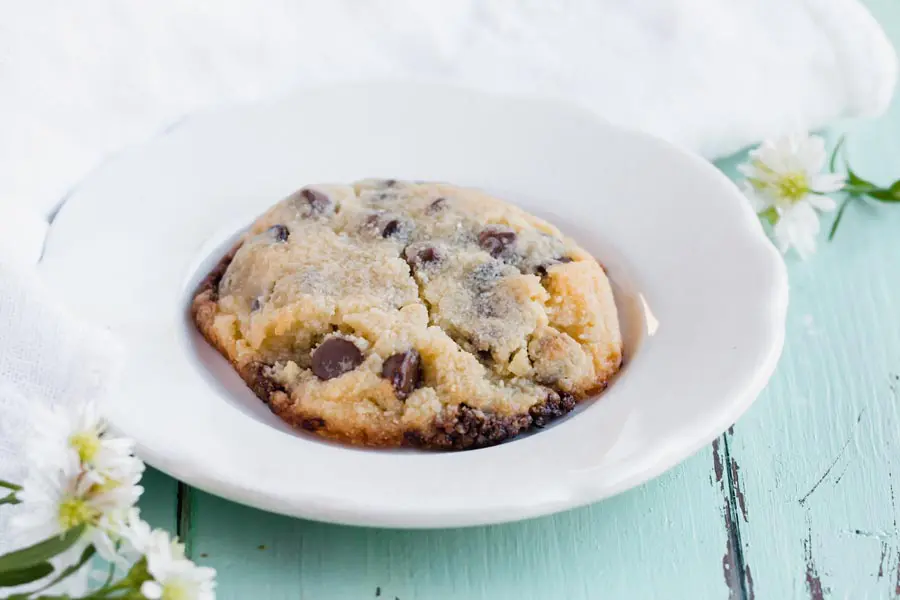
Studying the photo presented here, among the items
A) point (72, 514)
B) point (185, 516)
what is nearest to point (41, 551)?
point (72, 514)

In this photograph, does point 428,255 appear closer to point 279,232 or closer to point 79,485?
point 279,232

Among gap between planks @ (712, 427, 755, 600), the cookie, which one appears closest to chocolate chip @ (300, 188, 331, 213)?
the cookie

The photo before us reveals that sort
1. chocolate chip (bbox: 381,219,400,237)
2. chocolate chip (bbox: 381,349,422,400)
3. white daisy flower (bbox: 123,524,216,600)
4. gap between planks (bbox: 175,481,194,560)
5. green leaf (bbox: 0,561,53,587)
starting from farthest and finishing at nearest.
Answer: chocolate chip (bbox: 381,219,400,237) → chocolate chip (bbox: 381,349,422,400) → gap between planks (bbox: 175,481,194,560) → green leaf (bbox: 0,561,53,587) → white daisy flower (bbox: 123,524,216,600)

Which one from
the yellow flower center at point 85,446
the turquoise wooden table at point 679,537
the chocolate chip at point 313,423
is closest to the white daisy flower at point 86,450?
the yellow flower center at point 85,446

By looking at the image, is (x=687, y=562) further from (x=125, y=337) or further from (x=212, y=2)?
(x=212, y=2)

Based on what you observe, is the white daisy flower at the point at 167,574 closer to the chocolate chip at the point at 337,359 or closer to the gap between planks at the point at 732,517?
the chocolate chip at the point at 337,359

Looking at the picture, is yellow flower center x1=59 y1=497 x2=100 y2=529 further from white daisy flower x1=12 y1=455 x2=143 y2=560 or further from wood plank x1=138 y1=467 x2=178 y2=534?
wood plank x1=138 y1=467 x2=178 y2=534

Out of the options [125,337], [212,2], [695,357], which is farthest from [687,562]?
[212,2]
